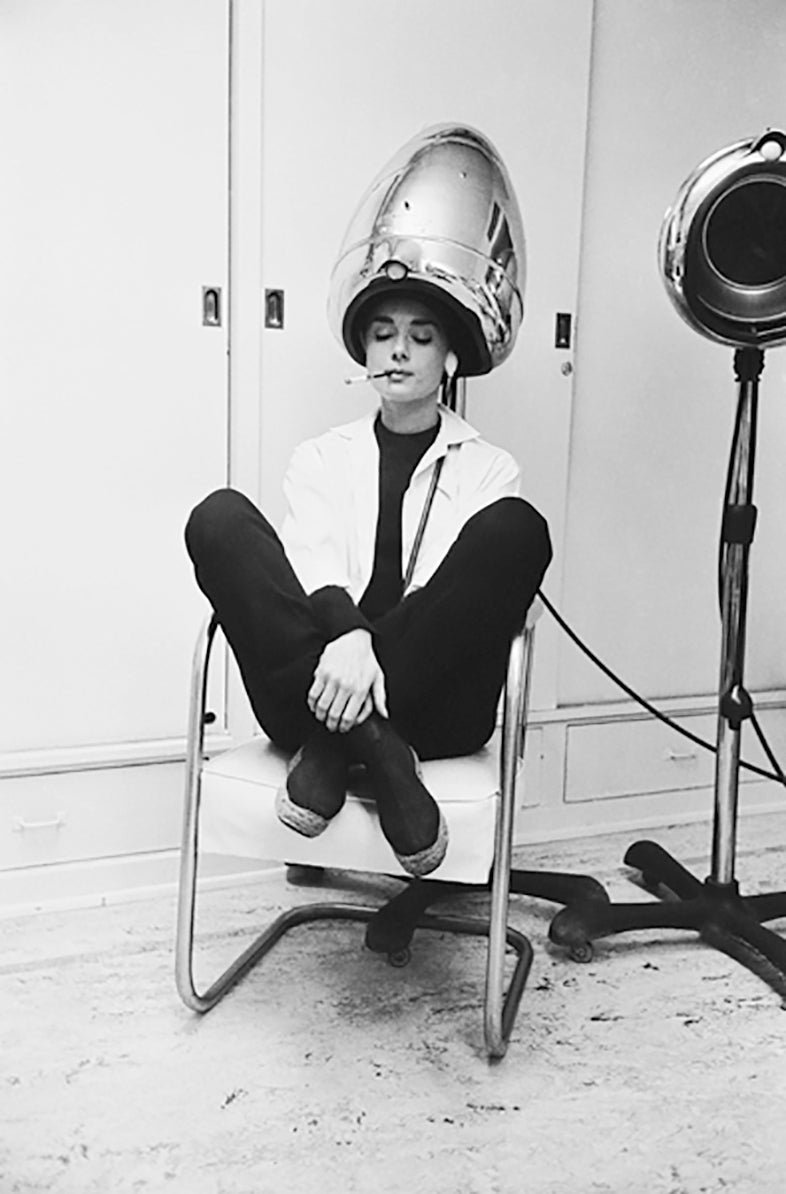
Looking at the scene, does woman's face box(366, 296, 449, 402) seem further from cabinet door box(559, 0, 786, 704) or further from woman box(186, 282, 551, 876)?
cabinet door box(559, 0, 786, 704)

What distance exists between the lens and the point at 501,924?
1.60 metres

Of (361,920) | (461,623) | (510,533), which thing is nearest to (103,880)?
(361,920)

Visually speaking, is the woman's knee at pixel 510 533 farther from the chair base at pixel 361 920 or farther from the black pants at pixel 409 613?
the chair base at pixel 361 920

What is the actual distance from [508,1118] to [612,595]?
4.18ft

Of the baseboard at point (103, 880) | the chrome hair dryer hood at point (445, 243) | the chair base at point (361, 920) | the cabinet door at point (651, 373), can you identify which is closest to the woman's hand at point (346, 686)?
the chair base at point (361, 920)

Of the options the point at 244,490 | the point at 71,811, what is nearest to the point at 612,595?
the point at 244,490

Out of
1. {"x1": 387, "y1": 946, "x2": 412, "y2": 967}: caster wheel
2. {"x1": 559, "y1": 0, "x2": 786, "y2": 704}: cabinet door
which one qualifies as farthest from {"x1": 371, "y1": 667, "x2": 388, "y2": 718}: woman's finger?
{"x1": 559, "y1": 0, "x2": 786, "y2": 704}: cabinet door

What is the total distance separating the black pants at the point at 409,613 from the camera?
1584 millimetres

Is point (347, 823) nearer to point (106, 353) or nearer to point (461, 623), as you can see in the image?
point (461, 623)

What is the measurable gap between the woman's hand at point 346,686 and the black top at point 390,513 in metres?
0.21

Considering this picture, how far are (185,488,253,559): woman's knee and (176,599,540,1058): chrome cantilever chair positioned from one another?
13cm

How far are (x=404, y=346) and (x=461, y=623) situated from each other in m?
0.47

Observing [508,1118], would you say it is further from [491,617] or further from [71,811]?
[71,811]

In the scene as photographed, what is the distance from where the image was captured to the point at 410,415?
6.17 ft
